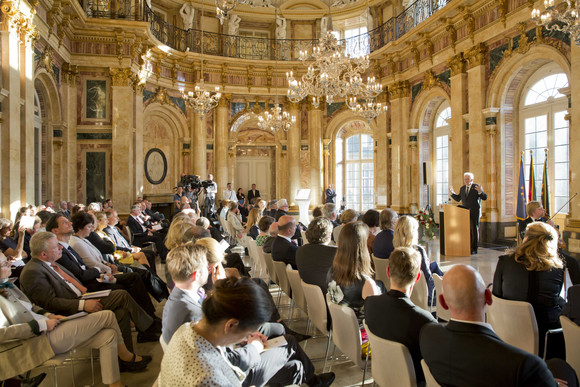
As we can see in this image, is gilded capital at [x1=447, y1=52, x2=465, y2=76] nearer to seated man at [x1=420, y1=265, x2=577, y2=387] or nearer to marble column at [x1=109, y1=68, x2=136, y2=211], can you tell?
marble column at [x1=109, y1=68, x2=136, y2=211]

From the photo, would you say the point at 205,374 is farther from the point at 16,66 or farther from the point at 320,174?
the point at 320,174

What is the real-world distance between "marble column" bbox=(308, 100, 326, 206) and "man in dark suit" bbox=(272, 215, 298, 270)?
1044cm

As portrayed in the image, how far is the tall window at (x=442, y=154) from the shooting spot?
470 inches

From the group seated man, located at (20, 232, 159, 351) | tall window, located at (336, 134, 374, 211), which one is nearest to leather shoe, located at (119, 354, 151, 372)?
seated man, located at (20, 232, 159, 351)

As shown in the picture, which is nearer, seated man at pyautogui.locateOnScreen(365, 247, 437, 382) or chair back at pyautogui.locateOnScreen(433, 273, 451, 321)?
seated man at pyautogui.locateOnScreen(365, 247, 437, 382)

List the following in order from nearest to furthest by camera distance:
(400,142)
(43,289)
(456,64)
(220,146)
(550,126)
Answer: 1. (43,289)
2. (550,126)
3. (456,64)
4. (400,142)
5. (220,146)

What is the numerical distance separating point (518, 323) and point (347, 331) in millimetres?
1110

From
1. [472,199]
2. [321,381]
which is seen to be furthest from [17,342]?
[472,199]

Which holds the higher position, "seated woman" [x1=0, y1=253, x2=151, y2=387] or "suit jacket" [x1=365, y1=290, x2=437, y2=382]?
"suit jacket" [x1=365, y1=290, x2=437, y2=382]

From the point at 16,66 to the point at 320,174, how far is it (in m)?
9.83

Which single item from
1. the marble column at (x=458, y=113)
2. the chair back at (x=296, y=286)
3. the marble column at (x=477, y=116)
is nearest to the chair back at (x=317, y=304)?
the chair back at (x=296, y=286)

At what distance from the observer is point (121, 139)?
1106cm

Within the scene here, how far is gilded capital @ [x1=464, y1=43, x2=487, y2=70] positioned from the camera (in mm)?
9633

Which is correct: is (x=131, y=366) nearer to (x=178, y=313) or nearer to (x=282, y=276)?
(x=178, y=313)
